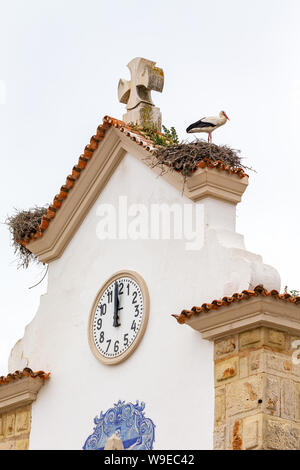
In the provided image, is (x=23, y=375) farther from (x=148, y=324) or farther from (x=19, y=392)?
(x=148, y=324)

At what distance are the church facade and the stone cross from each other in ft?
0.39

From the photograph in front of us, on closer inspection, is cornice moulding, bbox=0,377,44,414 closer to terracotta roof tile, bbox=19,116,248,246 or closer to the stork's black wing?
terracotta roof tile, bbox=19,116,248,246

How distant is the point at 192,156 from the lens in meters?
14.0

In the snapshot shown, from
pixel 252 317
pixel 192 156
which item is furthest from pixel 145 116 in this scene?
pixel 252 317

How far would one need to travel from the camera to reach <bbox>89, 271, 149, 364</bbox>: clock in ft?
46.2

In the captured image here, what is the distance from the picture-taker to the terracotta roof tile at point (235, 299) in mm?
12359

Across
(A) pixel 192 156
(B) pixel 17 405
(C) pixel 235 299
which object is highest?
(A) pixel 192 156

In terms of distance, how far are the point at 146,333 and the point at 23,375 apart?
1844 millimetres

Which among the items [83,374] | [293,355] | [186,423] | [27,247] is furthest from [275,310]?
[27,247]

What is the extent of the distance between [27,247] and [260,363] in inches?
182

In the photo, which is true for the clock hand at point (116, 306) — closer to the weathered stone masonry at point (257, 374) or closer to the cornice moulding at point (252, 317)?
the cornice moulding at point (252, 317)

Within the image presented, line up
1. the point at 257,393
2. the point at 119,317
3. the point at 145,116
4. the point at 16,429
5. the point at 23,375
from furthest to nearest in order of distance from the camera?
the point at 145,116 → the point at 16,429 → the point at 23,375 → the point at 119,317 → the point at 257,393

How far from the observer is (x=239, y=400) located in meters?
12.5
